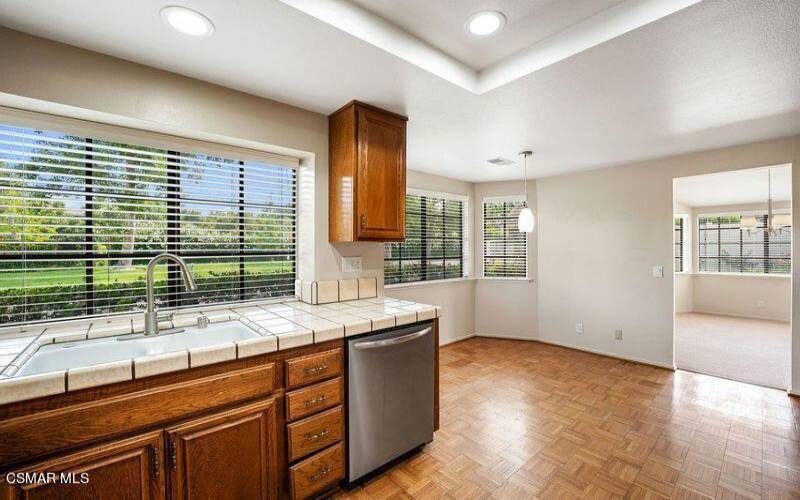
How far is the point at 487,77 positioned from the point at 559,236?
117 inches

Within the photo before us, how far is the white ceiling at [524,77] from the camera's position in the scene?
4.41 ft

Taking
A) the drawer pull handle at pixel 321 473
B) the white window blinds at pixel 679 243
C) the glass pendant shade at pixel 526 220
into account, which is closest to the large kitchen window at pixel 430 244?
the glass pendant shade at pixel 526 220

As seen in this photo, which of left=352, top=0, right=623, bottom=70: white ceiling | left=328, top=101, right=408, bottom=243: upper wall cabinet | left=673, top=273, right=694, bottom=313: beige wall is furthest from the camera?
left=673, top=273, right=694, bottom=313: beige wall

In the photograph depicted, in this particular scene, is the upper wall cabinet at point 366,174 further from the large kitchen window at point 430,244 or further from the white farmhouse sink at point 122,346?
the large kitchen window at point 430,244

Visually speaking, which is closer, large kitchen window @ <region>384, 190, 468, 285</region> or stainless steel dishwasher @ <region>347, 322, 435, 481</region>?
stainless steel dishwasher @ <region>347, 322, 435, 481</region>

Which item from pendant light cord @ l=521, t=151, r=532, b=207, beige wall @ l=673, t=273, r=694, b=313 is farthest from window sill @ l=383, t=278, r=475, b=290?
beige wall @ l=673, t=273, r=694, b=313

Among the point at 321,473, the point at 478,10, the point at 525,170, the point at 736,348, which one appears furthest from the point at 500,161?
the point at 736,348

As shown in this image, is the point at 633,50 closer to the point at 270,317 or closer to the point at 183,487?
the point at 270,317

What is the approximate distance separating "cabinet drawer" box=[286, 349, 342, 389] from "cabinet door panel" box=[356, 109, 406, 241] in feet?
2.66

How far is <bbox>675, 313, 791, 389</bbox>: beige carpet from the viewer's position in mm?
3424

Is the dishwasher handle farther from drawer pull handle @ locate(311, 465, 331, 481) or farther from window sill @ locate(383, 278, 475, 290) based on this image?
window sill @ locate(383, 278, 475, 290)

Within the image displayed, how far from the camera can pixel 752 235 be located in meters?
6.41

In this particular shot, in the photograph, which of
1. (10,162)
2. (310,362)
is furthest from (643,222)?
(10,162)

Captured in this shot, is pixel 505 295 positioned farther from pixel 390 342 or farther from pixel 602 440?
pixel 390 342
